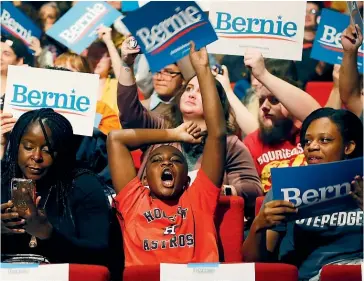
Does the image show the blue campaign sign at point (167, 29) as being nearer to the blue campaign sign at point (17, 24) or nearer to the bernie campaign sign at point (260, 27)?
the bernie campaign sign at point (260, 27)

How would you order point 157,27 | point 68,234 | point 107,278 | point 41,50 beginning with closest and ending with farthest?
1. point 107,278
2. point 68,234
3. point 157,27
4. point 41,50

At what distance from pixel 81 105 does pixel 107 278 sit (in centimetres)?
106

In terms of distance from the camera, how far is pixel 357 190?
4.47 m

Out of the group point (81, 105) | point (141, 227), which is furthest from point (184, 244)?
point (81, 105)

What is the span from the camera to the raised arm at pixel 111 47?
15.9 feet

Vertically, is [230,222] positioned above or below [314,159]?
below

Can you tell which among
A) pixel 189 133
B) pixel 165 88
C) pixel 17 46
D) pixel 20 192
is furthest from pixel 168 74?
pixel 20 192

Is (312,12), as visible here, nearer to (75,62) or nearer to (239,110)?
(239,110)

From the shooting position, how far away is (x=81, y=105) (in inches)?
186

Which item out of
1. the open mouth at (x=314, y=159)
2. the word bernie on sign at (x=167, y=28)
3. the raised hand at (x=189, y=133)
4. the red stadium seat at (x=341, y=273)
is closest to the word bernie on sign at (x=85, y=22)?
the word bernie on sign at (x=167, y=28)

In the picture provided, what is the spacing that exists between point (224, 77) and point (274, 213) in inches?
32.6

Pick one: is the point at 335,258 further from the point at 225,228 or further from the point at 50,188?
the point at 50,188

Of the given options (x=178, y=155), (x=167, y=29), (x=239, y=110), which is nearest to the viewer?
(x=178, y=155)

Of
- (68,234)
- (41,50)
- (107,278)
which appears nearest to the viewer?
(107,278)
